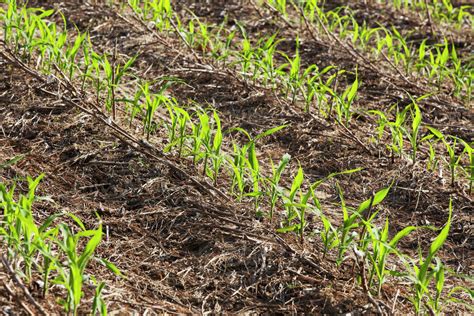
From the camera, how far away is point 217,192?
318 cm

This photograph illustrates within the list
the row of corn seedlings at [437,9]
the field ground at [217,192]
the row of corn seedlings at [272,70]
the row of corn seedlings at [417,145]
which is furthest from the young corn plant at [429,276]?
the row of corn seedlings at [437,9]

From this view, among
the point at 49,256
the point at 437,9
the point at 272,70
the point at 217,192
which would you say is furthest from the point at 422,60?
the point at 49,256

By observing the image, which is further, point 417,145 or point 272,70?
point 272,70

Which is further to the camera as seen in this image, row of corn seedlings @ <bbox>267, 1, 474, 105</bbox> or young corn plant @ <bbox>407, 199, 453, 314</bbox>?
row of corn seedlings @ <bbox>267, 1, 474, 105</bbox>

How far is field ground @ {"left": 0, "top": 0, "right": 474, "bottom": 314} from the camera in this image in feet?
8.71

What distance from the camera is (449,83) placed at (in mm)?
4648

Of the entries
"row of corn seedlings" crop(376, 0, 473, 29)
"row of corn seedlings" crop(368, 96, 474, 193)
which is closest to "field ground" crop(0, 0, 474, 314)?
"row of corn seedlings" crop(368, 96, 474, 193)

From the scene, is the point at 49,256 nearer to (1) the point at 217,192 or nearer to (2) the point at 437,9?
(1) the point at 217,192

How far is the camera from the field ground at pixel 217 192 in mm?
2656

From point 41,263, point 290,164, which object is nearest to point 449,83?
point 290,164

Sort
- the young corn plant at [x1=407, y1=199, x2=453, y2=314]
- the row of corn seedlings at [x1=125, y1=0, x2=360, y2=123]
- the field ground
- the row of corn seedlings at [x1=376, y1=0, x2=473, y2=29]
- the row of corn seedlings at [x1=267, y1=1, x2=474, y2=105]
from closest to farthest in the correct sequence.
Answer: the young corn plant at [x1=407, y1=199, x2=453, y2=314] → the field ground → the row of corn seedlings at [x1=125, y1=0, x2=360, y2=123] → the row of corn seedlings at [x1=267, y1=1, x2=474, y2=105] → the row of corn seedlings at [x1=376, y1=0, x2=473, y2=29]

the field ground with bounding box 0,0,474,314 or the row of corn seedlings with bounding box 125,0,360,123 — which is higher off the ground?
the row of corn seedlings with bounding box 125,0,360,123

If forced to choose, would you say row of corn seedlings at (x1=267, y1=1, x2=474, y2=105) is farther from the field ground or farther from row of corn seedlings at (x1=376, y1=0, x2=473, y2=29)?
row of corn seedlings at (x1=376, y1=0, x2=473, y2=29)

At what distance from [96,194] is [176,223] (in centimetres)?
41
